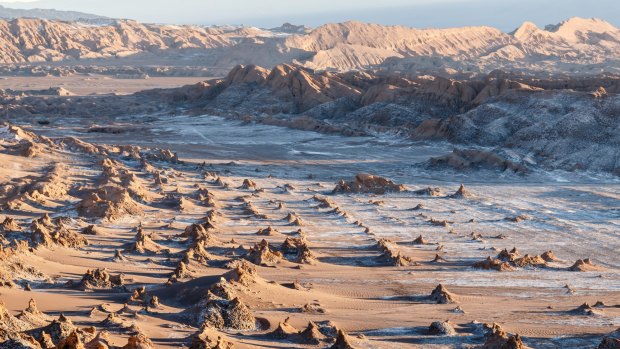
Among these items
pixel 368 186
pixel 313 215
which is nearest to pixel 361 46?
pixel 368 186

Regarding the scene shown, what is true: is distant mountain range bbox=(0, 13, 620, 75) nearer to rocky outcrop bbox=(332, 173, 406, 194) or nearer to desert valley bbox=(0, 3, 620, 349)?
desert valley bbox=(0, 3, 620, 349)

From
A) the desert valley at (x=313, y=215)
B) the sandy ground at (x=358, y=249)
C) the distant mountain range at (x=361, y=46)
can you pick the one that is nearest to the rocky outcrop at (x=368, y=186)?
the desert valley at (x=313, y=215)

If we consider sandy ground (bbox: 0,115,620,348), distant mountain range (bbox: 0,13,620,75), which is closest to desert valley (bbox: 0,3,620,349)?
sandy ground (bbox: 0,115,620,348)

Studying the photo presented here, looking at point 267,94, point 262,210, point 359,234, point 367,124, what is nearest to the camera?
point 359,234

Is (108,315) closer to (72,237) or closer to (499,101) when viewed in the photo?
(72,237)

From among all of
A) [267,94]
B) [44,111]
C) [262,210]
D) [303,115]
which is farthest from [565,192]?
[44,111]

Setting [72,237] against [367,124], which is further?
[367,124]
